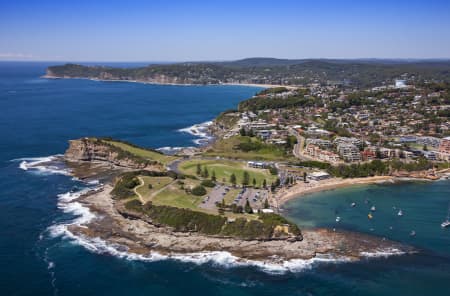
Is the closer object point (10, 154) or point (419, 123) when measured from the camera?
point (10, 154)

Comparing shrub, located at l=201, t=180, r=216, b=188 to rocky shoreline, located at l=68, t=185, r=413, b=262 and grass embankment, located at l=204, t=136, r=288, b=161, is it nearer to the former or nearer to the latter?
rocky shoreline, located at l=68, t=185, r=413, b=262

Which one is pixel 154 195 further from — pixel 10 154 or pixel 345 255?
pixel 10 154

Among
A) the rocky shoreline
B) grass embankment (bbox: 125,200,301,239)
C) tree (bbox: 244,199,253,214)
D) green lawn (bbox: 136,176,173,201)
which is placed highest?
green lawn (bbox: 136,176,173,201)

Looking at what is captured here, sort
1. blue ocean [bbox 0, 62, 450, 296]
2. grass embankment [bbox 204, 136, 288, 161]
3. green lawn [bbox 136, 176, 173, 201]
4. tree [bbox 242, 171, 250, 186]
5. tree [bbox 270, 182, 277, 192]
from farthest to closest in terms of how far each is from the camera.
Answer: grass embankment [bbox 204, 136, 288, 161], tree [bbox 242, 171, 250, 186], tree [bbox 270, 182, 277, 192], green lawn [bbox 136, 176, 173, 201], blue ocean [bbox 0, 62, 450, 296]

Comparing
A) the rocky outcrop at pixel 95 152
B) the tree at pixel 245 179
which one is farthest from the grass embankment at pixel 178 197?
the rocky outcrop at pixel 95 152

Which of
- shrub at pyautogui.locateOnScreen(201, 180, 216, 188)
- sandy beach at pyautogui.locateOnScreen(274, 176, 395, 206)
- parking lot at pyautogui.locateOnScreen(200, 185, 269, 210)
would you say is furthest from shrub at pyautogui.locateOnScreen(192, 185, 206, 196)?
sandy beach at pyautogui.locateOnScreen(274, 176, 395, 206)

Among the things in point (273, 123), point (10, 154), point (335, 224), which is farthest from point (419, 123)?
point (10, 154)
